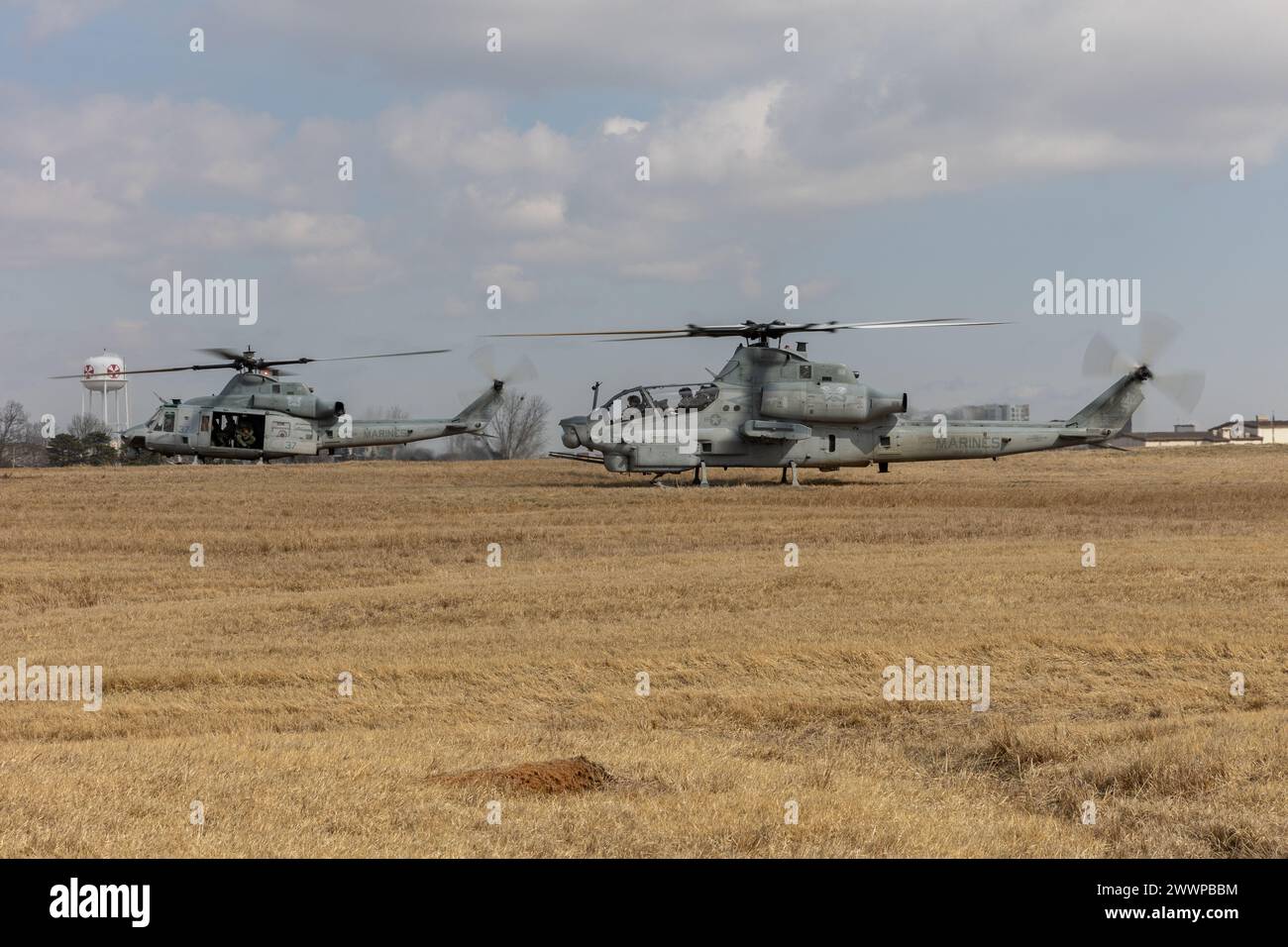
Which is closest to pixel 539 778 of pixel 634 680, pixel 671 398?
pixel 634 680

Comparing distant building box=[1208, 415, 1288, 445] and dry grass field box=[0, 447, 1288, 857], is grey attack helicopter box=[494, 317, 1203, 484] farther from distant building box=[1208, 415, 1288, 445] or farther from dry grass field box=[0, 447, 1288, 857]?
distant building box=[1208, 415, 1288, 445]

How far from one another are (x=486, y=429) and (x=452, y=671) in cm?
3679

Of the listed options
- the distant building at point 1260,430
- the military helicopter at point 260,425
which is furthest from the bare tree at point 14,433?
the distant building at point 1260,430

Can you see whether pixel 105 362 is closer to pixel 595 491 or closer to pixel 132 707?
pixel 595 491

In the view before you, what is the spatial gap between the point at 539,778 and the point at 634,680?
17.1ft

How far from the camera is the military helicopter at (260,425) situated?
4631 cm

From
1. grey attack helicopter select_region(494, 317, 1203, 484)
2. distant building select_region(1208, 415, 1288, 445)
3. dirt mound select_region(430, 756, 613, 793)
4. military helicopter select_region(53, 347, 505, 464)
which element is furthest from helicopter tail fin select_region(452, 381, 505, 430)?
distant building select_region(1208, 415, 1288, 445)

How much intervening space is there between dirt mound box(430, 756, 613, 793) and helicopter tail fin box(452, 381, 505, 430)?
1583 inches

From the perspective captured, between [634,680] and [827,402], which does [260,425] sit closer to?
[827,402]

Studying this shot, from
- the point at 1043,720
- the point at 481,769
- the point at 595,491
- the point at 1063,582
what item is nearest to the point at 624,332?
the point at 595,491

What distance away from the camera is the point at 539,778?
8.98 m

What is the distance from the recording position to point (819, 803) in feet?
27.1

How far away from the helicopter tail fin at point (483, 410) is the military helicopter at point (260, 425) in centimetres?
6

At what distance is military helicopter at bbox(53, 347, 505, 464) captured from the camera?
46312 millimetres
